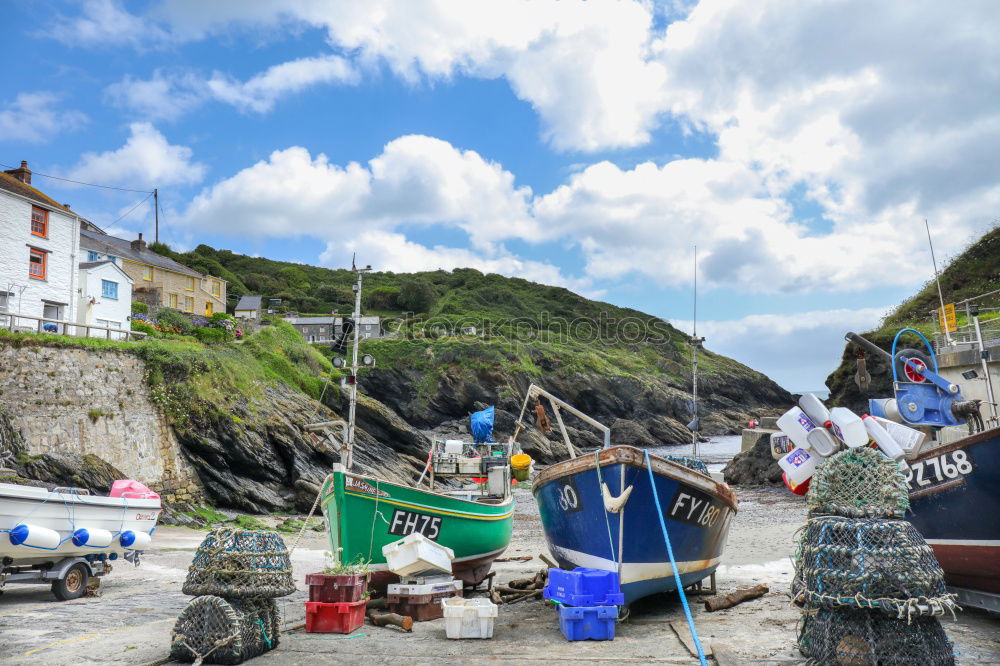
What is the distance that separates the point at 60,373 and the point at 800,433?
919 inches

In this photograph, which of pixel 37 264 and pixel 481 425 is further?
pixel 37 264

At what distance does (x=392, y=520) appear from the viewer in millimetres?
10539

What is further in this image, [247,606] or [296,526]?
[296,526]

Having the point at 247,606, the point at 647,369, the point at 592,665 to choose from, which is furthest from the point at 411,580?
the point at 647,369

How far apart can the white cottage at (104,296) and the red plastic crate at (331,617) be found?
2668 centimetres

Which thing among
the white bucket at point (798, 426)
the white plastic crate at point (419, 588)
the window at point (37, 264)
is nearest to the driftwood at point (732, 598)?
the white bucket at point (798, 426)

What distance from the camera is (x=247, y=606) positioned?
23.1 feet

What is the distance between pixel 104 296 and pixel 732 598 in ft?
109

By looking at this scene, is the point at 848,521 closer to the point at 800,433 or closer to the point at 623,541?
the point at 800,433

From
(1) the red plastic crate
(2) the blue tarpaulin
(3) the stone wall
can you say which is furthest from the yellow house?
(1) the red plastic crate

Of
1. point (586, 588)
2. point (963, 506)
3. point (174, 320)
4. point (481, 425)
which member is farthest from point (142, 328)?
point (963, 506)

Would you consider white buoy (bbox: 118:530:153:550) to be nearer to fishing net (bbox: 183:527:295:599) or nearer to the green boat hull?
the green boat hull

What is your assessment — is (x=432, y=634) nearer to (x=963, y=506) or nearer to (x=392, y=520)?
(x=392, y=520)

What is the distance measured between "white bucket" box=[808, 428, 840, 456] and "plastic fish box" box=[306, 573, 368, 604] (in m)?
5.29
